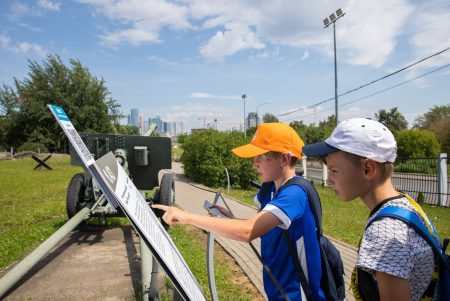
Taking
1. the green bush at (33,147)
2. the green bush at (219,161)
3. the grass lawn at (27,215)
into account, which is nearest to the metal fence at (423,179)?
the green bush at (219,161)

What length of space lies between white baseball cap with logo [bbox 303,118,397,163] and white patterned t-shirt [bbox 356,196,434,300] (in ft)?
0.85

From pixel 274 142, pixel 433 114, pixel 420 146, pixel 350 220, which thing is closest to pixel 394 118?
pixel 433 114

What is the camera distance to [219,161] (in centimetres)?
1738

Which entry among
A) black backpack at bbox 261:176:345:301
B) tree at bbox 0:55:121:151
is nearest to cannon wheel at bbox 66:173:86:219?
black backpack at bbox 261:176:345:301

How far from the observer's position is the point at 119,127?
44.4 metres

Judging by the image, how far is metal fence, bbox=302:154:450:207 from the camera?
45.7 ft

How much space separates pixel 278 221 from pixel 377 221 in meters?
0.51

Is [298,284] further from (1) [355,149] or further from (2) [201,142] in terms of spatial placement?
(2) [201,142]

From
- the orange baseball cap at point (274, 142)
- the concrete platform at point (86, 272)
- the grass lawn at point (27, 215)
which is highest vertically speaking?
the orange baseball cap at point (274, 142)

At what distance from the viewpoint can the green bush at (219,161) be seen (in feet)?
56.7

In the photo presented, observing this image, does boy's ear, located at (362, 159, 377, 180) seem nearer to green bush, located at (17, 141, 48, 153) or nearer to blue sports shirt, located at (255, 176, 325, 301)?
blue sports shirt, located at (255, 176, 325, 301)

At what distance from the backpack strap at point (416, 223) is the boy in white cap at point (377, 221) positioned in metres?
0.01

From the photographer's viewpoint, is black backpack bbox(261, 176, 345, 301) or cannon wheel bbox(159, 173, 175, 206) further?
cannon wheel bbox(159, 173, 175, 206)

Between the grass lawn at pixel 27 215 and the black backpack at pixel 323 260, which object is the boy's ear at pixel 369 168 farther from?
the grass lawn at pixel 27 215
